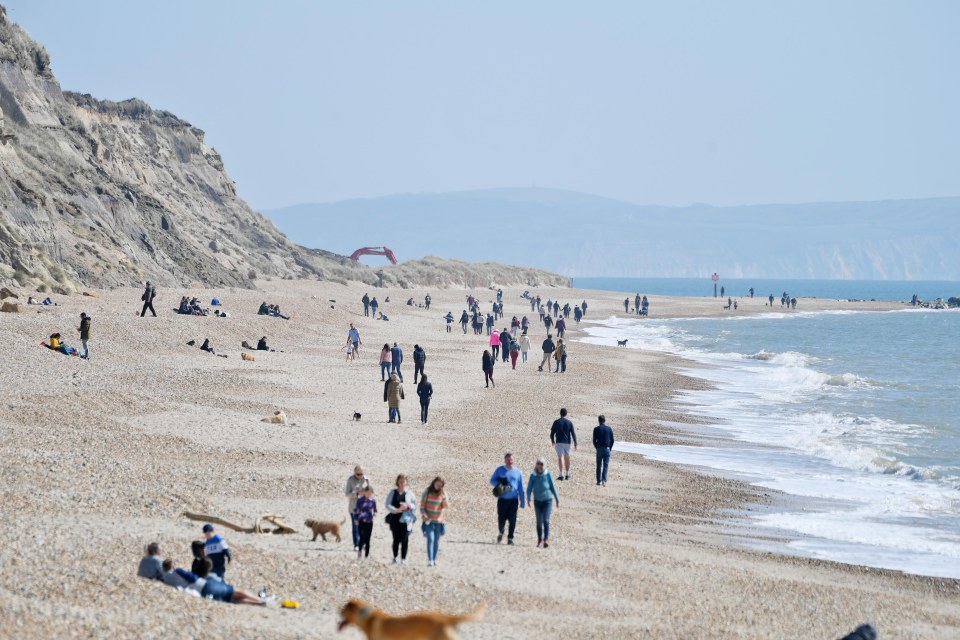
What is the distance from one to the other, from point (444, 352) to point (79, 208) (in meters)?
19.1

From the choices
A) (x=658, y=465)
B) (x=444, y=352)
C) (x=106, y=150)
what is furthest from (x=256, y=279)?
(x=658, y=465)

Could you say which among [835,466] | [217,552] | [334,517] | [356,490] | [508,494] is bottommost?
[835,466]

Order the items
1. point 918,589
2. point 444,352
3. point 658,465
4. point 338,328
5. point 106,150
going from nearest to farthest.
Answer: point 918,589
point 658,465
point 444,352
point 338,328
point 106,150

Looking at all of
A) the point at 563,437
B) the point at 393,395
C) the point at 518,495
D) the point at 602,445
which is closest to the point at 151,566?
the point at 518,495

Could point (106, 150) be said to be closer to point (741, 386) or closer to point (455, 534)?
point (741, 386)

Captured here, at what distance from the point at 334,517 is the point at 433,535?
7.77ft

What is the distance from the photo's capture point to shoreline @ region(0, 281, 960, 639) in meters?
10.5

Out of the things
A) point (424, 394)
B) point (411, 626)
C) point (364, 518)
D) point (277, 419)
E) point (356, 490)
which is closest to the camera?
point (411, 626)

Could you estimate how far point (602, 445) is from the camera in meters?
18.0

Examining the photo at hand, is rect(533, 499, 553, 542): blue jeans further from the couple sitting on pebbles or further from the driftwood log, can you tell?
the couple sitting on pebbles

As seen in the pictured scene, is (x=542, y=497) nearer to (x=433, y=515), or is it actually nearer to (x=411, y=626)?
(x=433, y=515)

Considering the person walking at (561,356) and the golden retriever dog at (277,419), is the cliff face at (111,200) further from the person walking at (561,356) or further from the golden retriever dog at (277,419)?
the golden retriever dog at (277,419)

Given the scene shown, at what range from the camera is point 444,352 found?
41.8 metres

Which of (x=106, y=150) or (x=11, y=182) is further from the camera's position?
(x=106, y=150)
